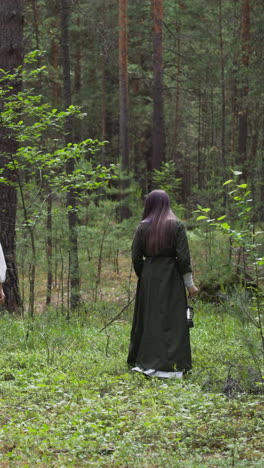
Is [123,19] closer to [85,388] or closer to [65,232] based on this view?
[65,232]

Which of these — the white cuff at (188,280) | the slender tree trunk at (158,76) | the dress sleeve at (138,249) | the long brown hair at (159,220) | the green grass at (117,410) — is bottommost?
the green grass at (117,410)

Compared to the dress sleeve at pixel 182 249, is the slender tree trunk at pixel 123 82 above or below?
above

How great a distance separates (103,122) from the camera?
1078 inches

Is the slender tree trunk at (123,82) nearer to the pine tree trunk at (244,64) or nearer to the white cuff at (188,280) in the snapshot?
the pine tree trunk at (244,64)

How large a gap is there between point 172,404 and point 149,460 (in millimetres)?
1288

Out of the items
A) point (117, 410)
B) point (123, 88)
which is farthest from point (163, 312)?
point (123, 88)

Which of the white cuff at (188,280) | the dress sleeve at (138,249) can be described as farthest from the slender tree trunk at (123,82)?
the white cuff at (188,280)

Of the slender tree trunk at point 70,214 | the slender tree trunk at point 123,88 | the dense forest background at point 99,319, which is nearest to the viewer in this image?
the dense forest background at point 99,319

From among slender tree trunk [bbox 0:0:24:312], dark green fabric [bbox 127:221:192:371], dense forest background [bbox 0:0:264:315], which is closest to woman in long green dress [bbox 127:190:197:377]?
dark green fabric [bbox 127:221:192:371]

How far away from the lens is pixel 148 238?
738cm

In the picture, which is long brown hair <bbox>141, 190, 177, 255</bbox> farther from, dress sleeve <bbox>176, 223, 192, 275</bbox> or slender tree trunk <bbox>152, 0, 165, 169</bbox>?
slender tree trunk <bbox>152, 0, 165, 169</bbox>

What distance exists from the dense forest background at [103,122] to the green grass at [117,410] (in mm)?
1477

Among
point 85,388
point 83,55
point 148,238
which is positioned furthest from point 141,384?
point 83,55

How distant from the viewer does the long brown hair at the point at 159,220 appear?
7285 millimetres
